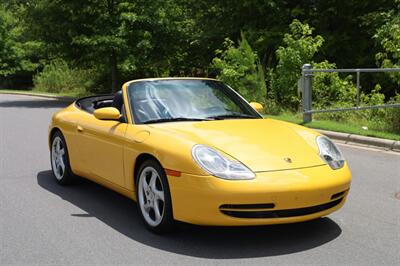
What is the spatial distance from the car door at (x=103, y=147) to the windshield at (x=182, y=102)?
27cm

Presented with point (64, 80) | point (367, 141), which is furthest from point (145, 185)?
point (64, 80)

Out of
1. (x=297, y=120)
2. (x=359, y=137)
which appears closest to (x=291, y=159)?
(x=359, y=137)

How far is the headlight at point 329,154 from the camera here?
5121mm

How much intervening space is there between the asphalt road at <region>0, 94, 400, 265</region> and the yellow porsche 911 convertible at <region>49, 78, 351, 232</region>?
235mm

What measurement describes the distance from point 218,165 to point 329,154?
114 centimetres

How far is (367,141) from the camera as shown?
34.6ft

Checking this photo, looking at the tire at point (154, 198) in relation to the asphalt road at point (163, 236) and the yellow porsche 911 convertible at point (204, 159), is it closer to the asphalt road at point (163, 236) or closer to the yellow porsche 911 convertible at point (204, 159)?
the yellow porsche 911 convertible at point (204, 159)

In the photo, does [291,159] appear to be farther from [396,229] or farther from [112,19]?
[112,19]

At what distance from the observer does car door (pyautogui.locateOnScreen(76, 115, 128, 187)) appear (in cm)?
570

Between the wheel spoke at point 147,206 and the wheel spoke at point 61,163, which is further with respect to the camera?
the wheel spoke at point 61,163

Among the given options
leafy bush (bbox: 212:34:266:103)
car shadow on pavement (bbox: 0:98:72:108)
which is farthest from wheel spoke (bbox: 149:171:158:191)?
car shadow on pavement (bbox: 0:98:72:108)

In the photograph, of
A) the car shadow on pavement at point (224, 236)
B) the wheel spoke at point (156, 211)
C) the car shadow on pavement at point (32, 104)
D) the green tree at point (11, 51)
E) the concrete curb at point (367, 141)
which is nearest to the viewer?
the car shadow on pavement at point (224, 236)

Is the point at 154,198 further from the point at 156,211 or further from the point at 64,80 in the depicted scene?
the point at 64,80

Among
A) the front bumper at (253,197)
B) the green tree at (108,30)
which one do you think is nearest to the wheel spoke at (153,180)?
the front bumper at (253,197)
